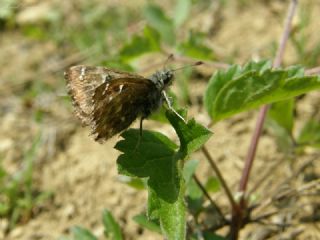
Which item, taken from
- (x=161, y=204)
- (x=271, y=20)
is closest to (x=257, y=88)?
(x=161, y=204)

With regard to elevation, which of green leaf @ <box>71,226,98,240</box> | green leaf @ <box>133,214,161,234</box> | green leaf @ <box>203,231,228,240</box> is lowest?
green leaf @ <box>203,231,228,240</box>

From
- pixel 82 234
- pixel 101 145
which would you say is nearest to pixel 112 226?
pixel 82 234

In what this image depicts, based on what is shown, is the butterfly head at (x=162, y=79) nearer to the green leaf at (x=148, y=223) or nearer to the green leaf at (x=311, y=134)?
the green leaf at (x=148, y=223)

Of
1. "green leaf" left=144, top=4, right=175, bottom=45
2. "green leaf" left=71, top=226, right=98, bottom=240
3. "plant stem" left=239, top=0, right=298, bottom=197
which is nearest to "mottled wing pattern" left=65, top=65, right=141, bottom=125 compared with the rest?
"green leaf" left=71, top=226, right=98, bottom=240

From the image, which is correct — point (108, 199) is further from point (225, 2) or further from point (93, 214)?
point (225, 2)

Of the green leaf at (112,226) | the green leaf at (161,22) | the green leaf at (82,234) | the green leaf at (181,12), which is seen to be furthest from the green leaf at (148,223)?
the green leaf at (181,12)

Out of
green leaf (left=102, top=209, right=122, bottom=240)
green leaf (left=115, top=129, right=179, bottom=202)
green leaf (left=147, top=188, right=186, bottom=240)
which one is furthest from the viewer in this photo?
green leaf (left=102, top=209, right=122, bottom=240)

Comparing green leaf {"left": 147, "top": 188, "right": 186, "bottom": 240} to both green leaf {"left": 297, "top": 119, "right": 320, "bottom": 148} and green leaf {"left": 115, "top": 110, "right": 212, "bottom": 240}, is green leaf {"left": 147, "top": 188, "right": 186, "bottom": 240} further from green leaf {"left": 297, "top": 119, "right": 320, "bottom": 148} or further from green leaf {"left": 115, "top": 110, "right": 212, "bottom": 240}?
green leaf {"left": 297, "top": 119, "right": 320, "bottom": 148}
